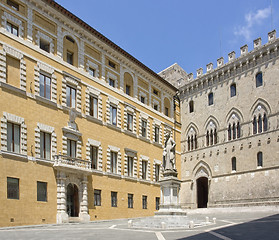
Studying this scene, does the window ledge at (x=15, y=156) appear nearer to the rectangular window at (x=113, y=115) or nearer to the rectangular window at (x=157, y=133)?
the rectangular window at (x=113, y=115)

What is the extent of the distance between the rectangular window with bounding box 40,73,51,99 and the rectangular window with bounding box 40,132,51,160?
9.85 ft

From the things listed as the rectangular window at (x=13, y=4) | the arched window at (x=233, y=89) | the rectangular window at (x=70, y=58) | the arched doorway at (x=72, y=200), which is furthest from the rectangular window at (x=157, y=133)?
the rectangular window at (x=13, y=4)

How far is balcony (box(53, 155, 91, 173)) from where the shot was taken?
28375 millimetres

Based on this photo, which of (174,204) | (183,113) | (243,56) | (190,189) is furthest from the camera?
(183,113)

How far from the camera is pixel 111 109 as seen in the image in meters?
36.2

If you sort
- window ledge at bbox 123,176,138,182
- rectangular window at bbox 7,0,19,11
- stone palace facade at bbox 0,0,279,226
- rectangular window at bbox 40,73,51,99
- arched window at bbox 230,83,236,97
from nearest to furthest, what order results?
stone palace facade at bbox 0,0,279,226
rectangular window at bbox 7,0,19,11
rectangular window at bbox 40,73,51,99
window ledge at bbox 123,176,138,182
arched window at bbox 230,83,236,97

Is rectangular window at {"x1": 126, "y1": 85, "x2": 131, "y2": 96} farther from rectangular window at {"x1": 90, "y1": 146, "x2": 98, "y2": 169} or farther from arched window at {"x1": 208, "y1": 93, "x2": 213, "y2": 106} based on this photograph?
arched window at {"x1": 208, "y1": 93, "x2": 213, "y2": 106}

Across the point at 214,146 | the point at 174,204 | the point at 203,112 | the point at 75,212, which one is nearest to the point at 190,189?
the point at 214,146

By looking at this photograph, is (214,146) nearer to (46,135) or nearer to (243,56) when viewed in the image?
(243,56)

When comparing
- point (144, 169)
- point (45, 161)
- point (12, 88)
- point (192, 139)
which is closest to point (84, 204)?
point (45, 161)

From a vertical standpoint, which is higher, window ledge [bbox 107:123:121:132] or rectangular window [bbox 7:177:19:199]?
window ledge [bbox 107:123:121:132]

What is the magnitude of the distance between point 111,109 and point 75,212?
10.5 meters

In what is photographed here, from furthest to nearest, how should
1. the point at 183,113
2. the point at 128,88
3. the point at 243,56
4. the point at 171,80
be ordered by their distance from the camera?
the point at 171,80, the point at 183,113, the point at 243,56, the point at 128,88

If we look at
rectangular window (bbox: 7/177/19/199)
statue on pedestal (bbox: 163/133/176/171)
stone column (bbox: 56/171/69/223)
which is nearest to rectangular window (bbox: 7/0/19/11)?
rectangular window (bbox: 7/177/19/199)
